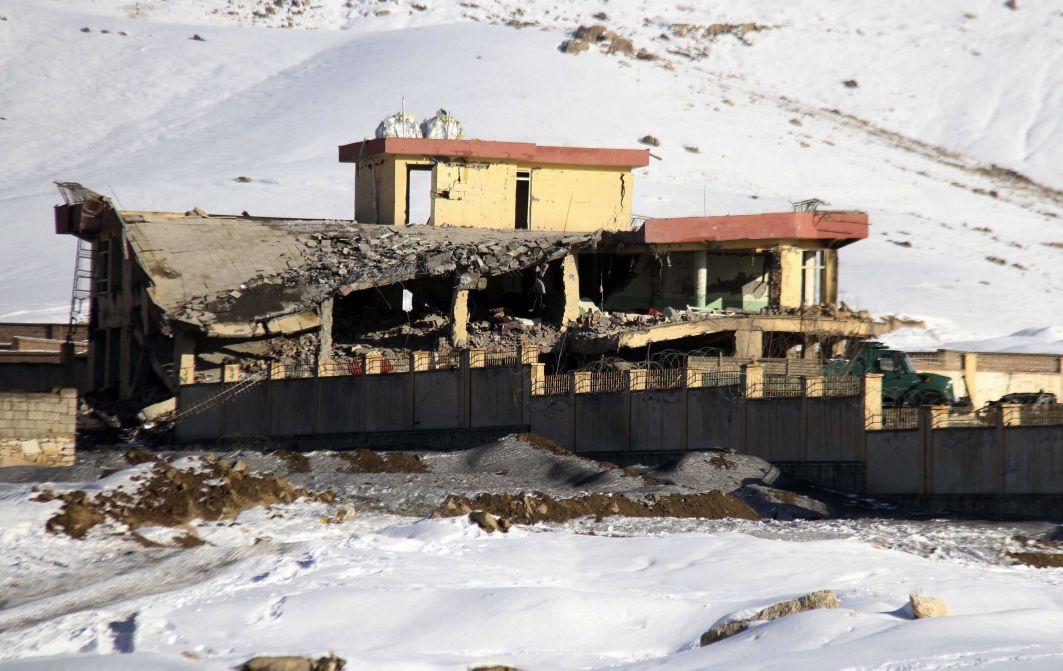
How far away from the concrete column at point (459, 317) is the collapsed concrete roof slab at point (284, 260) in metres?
0.45

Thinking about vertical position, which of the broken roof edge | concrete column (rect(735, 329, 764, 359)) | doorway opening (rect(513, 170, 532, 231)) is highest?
doorway opening (rect(513, 170, 532, 231))

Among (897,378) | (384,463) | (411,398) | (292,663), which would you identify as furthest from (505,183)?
(292,663)

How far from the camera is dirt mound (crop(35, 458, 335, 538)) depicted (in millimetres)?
22625

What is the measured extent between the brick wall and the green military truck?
16.7 m

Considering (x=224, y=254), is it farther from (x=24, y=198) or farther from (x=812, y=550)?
(x=24, y=198)

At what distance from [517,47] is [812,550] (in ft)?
356

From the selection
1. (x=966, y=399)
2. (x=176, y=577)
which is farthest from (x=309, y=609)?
(x=966, y=399)

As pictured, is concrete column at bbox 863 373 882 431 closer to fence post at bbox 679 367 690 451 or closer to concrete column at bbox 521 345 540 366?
fence post at bbox 679 367 690 451

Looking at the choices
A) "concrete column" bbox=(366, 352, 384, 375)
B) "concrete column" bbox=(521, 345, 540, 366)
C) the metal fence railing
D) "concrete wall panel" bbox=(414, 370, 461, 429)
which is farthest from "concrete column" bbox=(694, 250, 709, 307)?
the metal fence railing

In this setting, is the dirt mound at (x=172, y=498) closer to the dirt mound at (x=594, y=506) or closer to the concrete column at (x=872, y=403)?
the dirt mound at (x=594, y=506)

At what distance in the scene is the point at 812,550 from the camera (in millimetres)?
21453

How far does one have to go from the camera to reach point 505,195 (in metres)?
49.2

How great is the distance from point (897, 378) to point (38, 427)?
63.3ft

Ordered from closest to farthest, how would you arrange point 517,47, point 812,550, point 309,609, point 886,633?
point 886,633 < point 309,609 < point 812,550 < point 517,47
